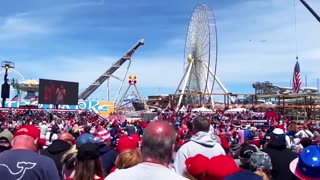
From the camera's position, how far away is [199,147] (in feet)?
17.0

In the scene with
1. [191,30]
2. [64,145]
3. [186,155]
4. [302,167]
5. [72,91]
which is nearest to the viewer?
[302,167]

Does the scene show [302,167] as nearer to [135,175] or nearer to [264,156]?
[264,156]

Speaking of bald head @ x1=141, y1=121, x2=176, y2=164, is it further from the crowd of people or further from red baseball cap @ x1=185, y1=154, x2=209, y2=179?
red baseball cap @ x1=185, y1=154, x2=209, y2=179

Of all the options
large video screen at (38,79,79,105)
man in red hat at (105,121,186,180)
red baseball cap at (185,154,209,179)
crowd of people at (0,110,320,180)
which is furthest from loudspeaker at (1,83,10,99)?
man in red hat at (105,121,186,180)

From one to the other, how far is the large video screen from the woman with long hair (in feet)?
152

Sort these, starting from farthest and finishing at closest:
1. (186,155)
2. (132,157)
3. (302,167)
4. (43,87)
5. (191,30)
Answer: (191,30)
(43,87)
(186,155)
(132,157)
(302,167)

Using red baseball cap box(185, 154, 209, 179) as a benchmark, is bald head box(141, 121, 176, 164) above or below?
above

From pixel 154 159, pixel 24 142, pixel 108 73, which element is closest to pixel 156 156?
pixel 154 159

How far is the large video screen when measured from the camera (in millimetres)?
49250

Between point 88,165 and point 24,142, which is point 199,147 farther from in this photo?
point 24,142

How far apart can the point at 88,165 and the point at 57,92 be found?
4842cm

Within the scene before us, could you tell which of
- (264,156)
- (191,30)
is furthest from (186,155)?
(191,30)

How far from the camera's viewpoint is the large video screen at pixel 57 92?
162 ft

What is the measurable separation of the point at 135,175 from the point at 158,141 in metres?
0.25
